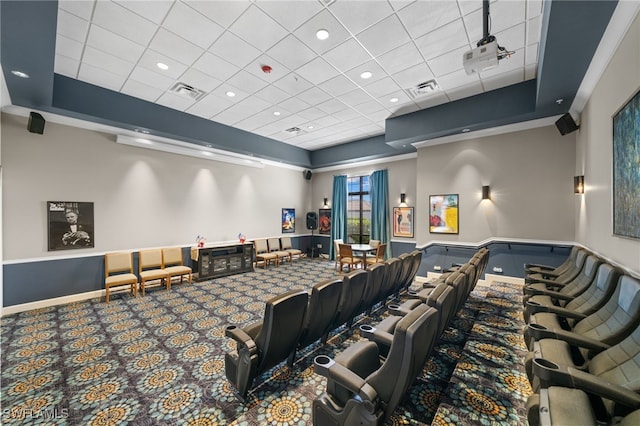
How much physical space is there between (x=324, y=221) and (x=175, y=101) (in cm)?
628

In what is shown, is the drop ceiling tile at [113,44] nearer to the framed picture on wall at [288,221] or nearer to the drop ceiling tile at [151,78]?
the drop ceiling tile at [151,78]

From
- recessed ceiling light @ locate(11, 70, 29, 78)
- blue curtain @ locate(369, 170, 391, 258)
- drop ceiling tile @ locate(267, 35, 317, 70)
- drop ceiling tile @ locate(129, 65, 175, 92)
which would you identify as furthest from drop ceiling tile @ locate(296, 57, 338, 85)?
blue curtain @ locate(369, 170, 391, 258)

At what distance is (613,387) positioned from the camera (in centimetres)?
129

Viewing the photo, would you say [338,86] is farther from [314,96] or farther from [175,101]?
[175,101]

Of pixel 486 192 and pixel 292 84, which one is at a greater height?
pixel 292 84

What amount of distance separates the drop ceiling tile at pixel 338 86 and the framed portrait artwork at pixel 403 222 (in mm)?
4325

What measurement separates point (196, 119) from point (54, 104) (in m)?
2.43

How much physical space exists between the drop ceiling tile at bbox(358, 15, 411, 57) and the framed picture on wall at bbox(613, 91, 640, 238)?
7.88 ft

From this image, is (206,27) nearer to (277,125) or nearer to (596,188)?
(277,125)

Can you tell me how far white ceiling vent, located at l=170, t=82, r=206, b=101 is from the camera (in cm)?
470

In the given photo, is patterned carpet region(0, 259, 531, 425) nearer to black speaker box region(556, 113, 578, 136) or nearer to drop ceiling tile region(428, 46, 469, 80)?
black speaker box region(556, 113, 578, 136)

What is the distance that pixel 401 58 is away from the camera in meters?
3.90

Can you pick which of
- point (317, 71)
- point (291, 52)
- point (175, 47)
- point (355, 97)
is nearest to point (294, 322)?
point (291, 52)

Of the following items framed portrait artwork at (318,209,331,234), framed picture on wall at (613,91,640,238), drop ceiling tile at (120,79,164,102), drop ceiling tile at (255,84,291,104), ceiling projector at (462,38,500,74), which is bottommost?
framed portrait artwork at (318,209,331,234)
